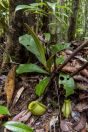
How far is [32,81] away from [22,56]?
0.97 feet

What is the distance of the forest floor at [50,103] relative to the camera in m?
2.00

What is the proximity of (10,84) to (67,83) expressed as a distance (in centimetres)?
54

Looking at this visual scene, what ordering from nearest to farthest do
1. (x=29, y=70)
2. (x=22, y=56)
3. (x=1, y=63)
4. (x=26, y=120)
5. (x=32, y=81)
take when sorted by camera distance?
(x=26, y=120) → (x=29, y=70) → (x=32, y=81) → (x=22, y=56) → (x=1, y=63)

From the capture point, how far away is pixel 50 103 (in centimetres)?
216

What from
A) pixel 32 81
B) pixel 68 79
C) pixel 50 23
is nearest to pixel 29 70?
pixel 32 81

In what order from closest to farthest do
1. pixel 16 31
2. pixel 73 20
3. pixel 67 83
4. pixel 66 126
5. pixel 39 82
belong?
pixel 66 126 → pixel 67 83 → pixel 39 82 → pixel 16 31 → pixel 73 20

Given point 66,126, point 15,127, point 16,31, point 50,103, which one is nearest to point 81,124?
point 66,126

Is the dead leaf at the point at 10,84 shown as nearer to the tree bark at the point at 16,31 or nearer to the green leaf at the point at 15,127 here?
the tree bark at the point at 16,31

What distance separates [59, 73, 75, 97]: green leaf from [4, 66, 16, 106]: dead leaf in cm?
45

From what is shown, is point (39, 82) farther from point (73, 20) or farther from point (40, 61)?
point (73, 20)

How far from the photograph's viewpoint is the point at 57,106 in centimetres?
213

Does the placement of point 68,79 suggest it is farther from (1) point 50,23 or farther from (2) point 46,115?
(1) point 50,23

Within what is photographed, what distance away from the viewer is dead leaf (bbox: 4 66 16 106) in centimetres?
229

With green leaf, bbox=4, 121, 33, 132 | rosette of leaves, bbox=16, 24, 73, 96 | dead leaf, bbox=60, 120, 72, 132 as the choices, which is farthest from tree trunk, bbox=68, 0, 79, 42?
green leaf, bbox=4, 121, 33, 132
